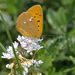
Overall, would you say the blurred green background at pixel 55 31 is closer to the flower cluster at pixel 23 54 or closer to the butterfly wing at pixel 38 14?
the butterfly wing at pixel 38 14

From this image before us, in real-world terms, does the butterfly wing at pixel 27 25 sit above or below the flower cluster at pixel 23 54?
above

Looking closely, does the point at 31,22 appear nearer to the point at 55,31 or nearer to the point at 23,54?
the point at 23,54

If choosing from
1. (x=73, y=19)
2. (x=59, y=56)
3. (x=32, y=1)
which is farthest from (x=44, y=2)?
(x=59, y=56)

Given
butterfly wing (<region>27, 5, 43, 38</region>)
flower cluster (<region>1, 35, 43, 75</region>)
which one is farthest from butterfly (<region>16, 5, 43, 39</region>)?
flower cluster (<region>1, 35, 43, 75</region>)

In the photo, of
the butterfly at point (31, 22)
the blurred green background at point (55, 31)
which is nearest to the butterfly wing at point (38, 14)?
the butterfly at point (31, 22)

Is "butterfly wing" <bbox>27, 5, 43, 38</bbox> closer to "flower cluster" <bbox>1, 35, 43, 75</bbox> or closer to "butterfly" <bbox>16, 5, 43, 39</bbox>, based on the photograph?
"butterfly" <bbox>16, 5, 43, 39</bbox>

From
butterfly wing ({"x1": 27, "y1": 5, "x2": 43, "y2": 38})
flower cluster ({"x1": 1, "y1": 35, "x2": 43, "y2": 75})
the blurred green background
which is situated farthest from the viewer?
the blurred green background

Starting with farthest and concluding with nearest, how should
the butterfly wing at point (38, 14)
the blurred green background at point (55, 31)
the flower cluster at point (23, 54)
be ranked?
1. the blurred green background at point (55, 31)
2. the butterfly wing at point (38, 14)
3. the flower cluster at point (23, 54)

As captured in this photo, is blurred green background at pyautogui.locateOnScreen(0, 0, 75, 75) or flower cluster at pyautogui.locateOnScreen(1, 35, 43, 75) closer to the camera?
flower cluster at pyautogui.locateOnScreen(1, 35, 43, 75)

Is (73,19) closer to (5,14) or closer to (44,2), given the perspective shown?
(44,2)

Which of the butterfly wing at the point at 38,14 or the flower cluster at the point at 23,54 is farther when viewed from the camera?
the butterfly wing at the point at 38,14
